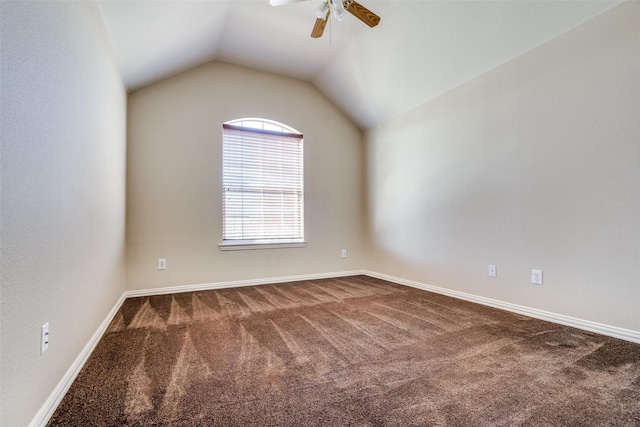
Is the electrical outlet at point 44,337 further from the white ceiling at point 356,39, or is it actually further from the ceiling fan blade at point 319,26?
the ceiling fan blade at point 319,26

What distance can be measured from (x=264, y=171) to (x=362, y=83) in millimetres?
1687

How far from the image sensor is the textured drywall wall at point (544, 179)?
202 cm

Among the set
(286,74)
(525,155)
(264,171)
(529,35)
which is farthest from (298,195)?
(529,35)

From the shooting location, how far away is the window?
3.79m

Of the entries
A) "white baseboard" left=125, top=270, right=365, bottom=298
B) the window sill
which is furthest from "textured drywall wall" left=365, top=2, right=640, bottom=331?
the window sill

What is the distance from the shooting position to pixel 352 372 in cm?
159

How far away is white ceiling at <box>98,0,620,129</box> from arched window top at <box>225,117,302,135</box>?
668 mm

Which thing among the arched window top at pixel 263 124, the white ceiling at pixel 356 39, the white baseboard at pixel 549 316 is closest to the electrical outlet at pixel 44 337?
the white ceiling at pixel 356 39

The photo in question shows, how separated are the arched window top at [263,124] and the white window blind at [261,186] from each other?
0.15 ft

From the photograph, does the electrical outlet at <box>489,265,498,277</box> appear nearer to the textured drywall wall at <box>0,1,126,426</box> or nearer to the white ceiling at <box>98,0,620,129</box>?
the white ceiling at <box>98,0,620,129</box>

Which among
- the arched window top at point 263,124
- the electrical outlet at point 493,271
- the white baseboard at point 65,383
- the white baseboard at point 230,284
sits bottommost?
the white baseboard at point 230,284

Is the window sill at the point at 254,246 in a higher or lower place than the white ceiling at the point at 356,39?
lower

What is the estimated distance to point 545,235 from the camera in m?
2.42

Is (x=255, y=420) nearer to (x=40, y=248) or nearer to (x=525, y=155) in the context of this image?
(x=40, y=248)
